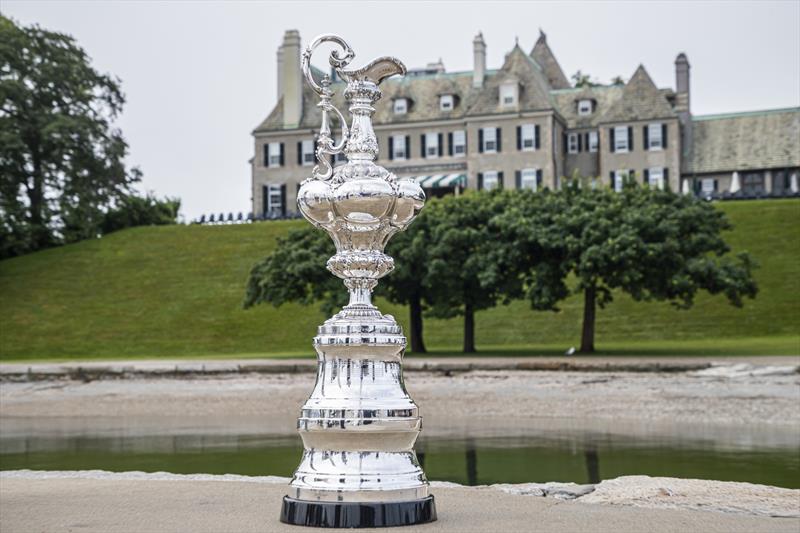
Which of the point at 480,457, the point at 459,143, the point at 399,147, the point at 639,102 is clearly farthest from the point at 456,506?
the point at 399,147

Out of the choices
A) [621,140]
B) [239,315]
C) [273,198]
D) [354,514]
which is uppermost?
[621,140]

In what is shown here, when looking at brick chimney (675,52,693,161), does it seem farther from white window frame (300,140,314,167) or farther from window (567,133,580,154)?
white window frame (300,140,314,167)

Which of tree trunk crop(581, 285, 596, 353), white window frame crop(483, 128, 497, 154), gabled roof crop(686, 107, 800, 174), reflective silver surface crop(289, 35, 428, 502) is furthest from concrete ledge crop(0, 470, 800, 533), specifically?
gabled roof crop(686, 107, 800, 174)

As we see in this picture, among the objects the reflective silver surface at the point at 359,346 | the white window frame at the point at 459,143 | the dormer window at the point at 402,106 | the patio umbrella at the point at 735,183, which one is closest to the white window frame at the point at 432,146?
the white window frame at the point at 459,143

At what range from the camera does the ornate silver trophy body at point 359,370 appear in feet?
32.6

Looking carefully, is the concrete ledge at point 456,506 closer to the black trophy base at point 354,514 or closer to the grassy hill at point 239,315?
the black trophy base at point 354,514

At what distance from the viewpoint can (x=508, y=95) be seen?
85812 mm

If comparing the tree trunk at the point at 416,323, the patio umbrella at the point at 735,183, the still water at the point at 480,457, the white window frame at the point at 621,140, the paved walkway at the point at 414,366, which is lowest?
the still water at the point at 480,457

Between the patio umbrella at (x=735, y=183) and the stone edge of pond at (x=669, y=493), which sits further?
the patio umbrella at (x=735, y=183)

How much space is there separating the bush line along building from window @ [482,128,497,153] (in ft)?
0.23

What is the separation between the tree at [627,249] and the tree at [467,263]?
791 millimetres

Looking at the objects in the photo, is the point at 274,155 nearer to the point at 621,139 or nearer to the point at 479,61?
the point at 479,61

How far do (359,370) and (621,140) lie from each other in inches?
2976

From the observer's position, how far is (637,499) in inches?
460
